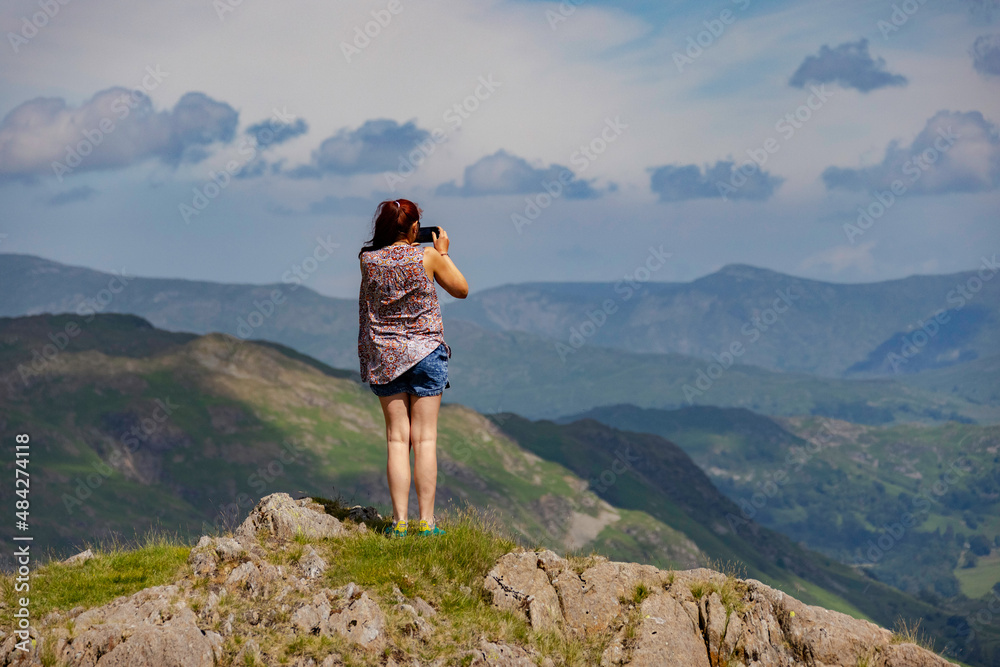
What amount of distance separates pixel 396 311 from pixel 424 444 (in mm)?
1993

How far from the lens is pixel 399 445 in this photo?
12203mm

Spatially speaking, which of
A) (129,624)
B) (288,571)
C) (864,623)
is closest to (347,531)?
(288,571)

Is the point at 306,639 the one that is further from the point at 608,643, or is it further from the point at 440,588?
the point at 608,643

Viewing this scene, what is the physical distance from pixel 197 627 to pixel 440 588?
3.11 meters

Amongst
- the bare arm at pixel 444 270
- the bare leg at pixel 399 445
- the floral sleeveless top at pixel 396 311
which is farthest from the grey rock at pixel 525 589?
the bare arm at pixel 444 270

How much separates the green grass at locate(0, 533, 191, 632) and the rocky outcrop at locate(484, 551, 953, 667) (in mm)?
4523

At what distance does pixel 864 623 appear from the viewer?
12117mm

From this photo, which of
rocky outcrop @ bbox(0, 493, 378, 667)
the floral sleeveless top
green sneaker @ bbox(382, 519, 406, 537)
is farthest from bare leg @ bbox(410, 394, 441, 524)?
rocky outcrop @ bbox(0, 493, 378, 667)

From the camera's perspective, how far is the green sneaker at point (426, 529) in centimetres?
1216

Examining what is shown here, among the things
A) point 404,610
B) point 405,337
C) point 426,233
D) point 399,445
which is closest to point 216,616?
point 404,610

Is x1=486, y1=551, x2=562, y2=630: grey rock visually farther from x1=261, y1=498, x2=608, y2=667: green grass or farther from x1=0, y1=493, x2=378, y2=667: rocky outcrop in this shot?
x1=0, y1=493, x2=378, y2=667: rocky outcrop

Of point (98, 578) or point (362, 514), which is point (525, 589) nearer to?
point (362, 514)

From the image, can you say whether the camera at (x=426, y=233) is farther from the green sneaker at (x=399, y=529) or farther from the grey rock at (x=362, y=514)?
the grey rock at (x=362, y=514)

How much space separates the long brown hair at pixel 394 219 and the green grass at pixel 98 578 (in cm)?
543
